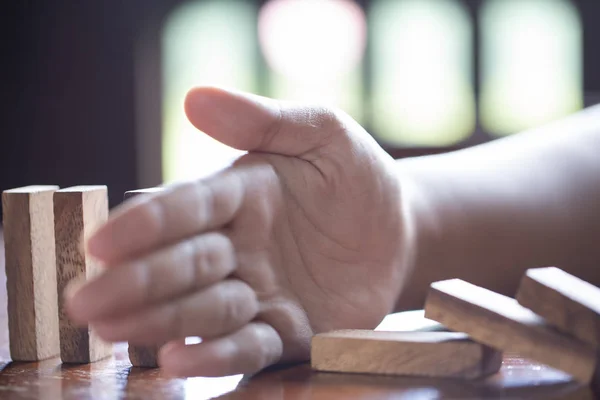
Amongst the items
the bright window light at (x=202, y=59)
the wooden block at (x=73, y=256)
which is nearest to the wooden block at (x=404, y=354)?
the wooden block at (x=73, y=256)

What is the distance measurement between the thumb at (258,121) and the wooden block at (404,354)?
0.21 meters

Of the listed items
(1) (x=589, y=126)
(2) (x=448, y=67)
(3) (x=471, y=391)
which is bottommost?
(3) (x=471, y=391)

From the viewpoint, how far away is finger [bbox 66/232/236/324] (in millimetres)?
590

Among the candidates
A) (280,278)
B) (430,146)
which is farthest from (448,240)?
(430,146)

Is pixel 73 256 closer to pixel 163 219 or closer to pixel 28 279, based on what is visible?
pixel 28 279

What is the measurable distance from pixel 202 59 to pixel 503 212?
4330mm

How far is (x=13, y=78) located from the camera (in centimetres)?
551

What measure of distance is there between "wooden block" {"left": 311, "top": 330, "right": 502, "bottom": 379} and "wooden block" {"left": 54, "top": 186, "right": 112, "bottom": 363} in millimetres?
260

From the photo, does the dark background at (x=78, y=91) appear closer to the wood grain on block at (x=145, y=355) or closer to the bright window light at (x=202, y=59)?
the bright window light at (x=202, y=59)

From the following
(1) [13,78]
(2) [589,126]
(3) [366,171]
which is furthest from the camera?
(1) [13,78]

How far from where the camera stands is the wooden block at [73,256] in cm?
84

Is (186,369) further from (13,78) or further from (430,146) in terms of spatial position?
(13,78)

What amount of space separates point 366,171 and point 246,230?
0.19m

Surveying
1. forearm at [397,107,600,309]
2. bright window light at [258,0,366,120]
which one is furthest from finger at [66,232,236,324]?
bright window light at [258,0,366,120]
